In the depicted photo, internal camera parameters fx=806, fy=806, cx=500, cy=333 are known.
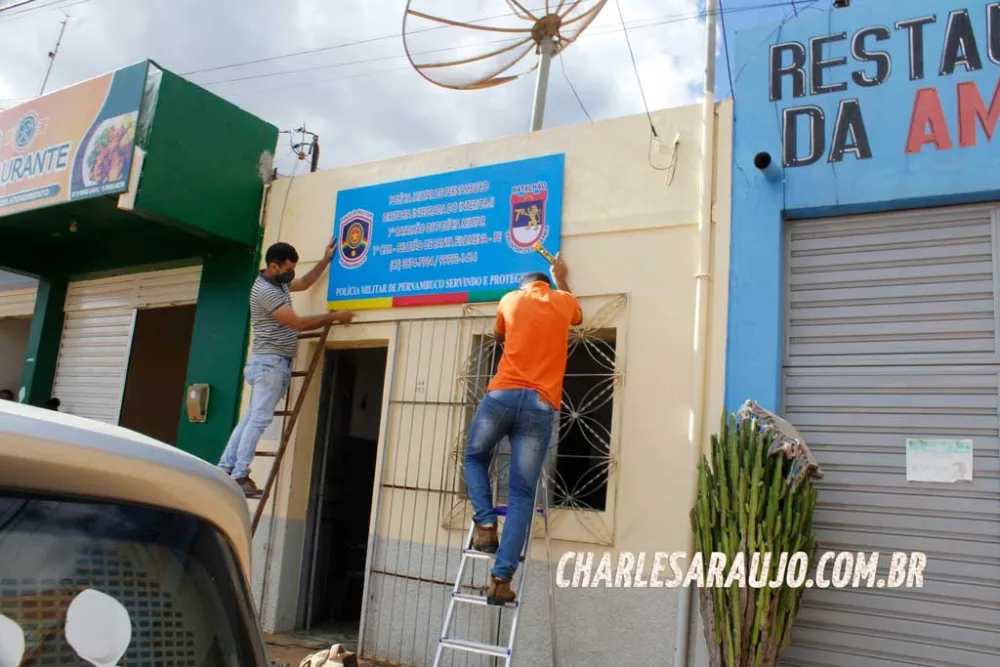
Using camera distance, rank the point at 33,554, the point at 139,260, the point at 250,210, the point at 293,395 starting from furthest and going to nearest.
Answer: the point at 139,260 < the point at 250,210 < the point at 293,395 < the point at 33,554

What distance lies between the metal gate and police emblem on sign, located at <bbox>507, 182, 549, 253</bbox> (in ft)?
1.91

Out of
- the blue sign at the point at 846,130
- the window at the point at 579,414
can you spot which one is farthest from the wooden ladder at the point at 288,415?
the blue sign at the point at 846,130

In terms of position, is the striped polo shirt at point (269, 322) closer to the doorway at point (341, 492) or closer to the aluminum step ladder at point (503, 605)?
the doorway at point (341, 492)

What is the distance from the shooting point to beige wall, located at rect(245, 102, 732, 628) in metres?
5.02

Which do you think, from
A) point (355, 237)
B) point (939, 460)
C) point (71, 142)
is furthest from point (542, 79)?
point (939, 460)

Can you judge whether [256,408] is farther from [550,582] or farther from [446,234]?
[550,582]

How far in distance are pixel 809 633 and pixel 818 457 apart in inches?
38.9

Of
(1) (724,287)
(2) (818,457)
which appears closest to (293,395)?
(1) (724,287)

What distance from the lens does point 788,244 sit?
16.6ft

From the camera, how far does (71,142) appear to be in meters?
7.46

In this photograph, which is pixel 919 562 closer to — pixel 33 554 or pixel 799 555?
pixel 799 555


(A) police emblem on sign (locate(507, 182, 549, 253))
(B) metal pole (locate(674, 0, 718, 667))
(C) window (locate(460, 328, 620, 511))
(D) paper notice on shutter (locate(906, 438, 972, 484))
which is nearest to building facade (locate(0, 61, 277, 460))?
(C) window (locate(460, 328, 620, 511))

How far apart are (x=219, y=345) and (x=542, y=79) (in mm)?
4137

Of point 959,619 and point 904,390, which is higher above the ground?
point 904,390
